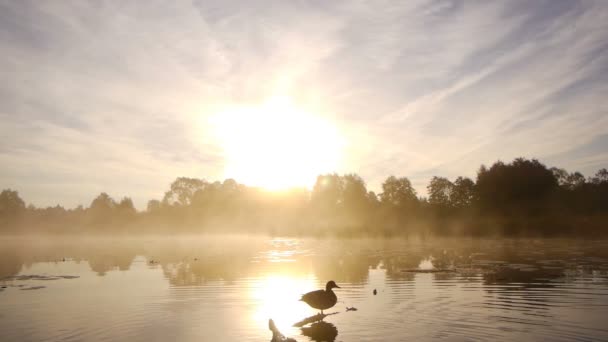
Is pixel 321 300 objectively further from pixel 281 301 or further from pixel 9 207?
pixel 9 207

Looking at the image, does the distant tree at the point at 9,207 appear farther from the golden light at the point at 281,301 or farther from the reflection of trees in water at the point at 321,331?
the reflection of trees in water at the point at 321,331

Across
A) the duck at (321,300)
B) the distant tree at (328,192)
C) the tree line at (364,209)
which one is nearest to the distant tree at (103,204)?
the tree line at (364,209)

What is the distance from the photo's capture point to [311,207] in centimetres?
16025

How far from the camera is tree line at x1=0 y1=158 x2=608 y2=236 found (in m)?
85.4

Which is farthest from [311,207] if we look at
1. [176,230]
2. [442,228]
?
[442,228]

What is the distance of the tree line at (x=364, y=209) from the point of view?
280ft

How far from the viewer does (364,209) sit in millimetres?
140500

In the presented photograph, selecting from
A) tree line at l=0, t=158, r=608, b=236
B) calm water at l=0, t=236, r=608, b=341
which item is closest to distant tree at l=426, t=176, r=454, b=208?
tree line at l=0, t=158, r=608, b=236

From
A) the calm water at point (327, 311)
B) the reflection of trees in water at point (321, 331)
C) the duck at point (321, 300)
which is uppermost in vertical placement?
the duck at point (321, 300)

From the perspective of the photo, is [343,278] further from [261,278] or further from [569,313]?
[569,313]

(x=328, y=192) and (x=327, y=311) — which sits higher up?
(x=328, y=192)

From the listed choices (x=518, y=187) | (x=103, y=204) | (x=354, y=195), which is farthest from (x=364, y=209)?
(x=103, y=204)

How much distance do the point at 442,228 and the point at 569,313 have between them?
83.3 m

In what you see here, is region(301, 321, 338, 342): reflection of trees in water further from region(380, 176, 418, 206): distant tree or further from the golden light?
region(380, 176, 418, 206): distant tree
